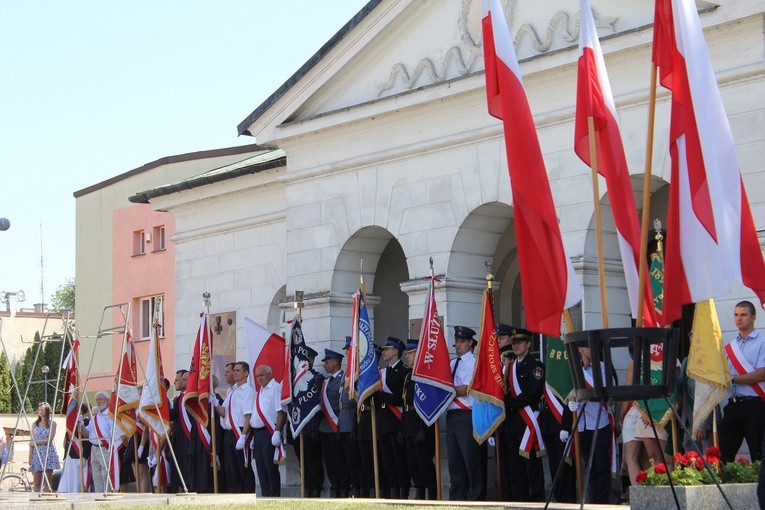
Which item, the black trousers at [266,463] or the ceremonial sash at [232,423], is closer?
the black trousers at [266,463]

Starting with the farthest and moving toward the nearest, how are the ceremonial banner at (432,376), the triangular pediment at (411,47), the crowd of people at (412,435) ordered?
the triangular pediment at (411,47), the ceremonial banner at (432,376), the crowd of people at (412,435)

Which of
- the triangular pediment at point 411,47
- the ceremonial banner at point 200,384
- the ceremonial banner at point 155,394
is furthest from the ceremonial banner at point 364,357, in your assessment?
the ceremonial banner at point 155,394

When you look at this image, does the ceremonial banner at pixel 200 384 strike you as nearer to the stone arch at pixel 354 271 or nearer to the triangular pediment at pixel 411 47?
the stone arch at pixel 354 271

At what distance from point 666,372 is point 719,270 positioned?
888mm

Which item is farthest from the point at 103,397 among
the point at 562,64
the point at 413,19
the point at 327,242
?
the point at 562,64

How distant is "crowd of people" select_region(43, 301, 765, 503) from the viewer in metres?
13.6

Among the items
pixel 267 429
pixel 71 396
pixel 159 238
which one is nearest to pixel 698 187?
pixel 267 429

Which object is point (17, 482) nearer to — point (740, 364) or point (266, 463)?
point (266, 463)

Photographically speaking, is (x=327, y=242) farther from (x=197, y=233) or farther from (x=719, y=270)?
(x=719, y=270)

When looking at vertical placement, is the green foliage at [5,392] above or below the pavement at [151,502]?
above

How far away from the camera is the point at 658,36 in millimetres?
8656

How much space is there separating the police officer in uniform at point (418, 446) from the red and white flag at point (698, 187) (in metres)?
8.06

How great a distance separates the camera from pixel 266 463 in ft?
59.5

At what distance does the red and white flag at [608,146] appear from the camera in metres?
8.66
